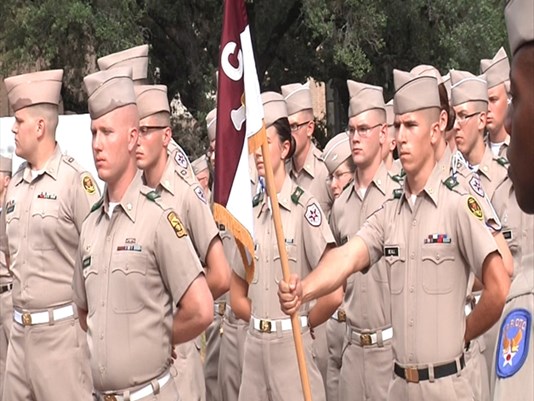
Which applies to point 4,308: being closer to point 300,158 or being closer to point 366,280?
point 300,158

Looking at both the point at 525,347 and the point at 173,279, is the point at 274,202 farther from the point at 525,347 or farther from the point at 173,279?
the point at 525,347

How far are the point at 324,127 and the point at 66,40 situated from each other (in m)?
8.98

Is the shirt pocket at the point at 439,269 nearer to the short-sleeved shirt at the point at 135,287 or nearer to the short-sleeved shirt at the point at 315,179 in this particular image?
the short-sleeved shirt at the point at 135,287

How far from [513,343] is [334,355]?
704 cm

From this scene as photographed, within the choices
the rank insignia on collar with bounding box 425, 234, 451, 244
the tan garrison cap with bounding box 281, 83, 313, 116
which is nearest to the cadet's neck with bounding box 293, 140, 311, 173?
the tan garrison cap with bounding box 281, 83, 313, 116

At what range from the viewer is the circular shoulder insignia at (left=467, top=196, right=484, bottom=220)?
6.05m

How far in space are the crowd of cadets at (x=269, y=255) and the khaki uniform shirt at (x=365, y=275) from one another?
0.05 feet

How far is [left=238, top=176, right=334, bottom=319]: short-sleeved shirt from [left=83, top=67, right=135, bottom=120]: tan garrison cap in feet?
5.43

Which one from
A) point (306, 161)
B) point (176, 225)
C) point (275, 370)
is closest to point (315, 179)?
point (306, 161)

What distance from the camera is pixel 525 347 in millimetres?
1970

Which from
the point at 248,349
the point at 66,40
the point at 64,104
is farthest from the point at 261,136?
the point at 64,104

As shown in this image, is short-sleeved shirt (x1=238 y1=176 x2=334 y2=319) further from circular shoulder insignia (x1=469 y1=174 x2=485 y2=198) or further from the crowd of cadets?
circular shoulder insignia (x1=469 y1=174 x2=485 y2=198)

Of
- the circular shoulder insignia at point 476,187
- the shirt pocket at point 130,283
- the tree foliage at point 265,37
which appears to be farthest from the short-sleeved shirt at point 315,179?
the tree foliage at point 265,37

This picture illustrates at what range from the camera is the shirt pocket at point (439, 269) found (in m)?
6.03
